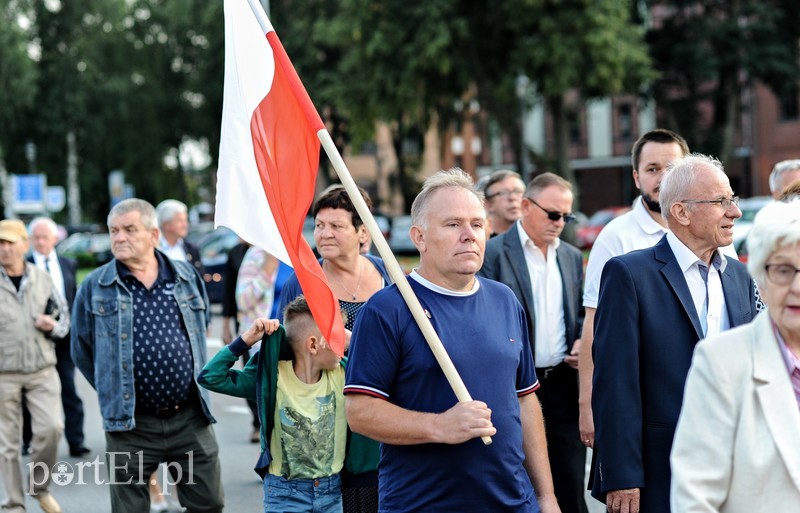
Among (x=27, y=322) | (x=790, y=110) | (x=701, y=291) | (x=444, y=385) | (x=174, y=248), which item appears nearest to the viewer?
(x=444, y=385)

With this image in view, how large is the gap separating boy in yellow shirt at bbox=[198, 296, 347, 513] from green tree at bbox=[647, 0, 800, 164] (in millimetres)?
34007

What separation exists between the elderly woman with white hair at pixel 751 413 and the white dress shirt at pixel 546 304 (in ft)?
10.3

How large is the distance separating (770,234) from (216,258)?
20.6 meters

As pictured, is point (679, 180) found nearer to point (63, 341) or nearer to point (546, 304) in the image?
point (546, 304)

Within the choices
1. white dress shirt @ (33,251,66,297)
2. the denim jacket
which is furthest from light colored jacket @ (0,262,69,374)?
white dress shirt @ (33,251,66,297)

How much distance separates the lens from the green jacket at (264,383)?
5.07m

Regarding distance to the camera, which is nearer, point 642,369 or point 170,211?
point 642,369

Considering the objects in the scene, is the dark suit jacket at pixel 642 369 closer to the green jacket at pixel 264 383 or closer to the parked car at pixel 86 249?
the green jacket at pixel 264 383

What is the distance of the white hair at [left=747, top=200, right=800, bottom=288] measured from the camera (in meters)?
2.97

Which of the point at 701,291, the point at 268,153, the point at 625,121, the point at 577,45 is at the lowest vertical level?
the point at 701,291

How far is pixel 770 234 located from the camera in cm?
300

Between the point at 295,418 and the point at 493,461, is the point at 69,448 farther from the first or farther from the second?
the point at 493,461

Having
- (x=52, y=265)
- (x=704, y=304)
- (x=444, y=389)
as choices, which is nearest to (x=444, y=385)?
(x=444, y=389)

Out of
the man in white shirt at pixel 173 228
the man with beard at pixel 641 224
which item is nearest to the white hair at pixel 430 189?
the man with beard at pixel 641 224
